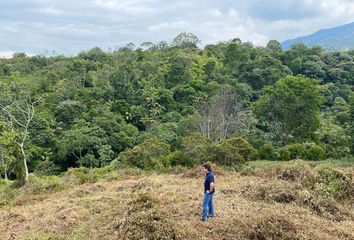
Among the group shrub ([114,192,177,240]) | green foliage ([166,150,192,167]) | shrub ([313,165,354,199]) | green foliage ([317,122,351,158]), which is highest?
shrub ([114,192,177,240])

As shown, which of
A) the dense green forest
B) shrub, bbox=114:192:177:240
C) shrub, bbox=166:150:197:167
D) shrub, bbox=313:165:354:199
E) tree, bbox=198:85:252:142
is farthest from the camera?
tree, bbox=198:85:252:142

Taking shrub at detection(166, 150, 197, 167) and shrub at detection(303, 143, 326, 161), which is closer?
shrub at detection(166, 150, 197, 167)

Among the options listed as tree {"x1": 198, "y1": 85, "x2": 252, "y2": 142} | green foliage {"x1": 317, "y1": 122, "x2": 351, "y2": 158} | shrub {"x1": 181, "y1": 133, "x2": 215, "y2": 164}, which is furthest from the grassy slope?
tree {"x1": 198, "y1": 85, "x2": 252, "y2": 142}

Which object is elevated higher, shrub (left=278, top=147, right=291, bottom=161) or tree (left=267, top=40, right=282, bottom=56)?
tree (left=267, top=40, right=282, bottom=56)

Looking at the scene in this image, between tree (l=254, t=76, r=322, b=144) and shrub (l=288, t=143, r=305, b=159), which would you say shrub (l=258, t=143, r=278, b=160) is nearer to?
shrub (l=288, t=143, r=305, b=159)

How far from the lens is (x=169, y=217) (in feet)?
33.3

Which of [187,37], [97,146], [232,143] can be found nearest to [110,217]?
[232,143]

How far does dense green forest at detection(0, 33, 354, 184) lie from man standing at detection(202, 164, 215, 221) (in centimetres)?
1148

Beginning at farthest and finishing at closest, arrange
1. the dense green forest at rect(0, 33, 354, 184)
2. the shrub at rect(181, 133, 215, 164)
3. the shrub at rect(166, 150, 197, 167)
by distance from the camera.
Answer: the dense green forest at rect(0, 33, 354, 184), the shrub at rect(166, 150, 197, 167), the shrub at rect(181, 133, 215, 164)

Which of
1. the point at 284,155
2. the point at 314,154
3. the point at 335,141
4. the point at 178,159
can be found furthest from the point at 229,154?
the point at 335,141

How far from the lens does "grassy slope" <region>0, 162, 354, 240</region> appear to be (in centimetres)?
999

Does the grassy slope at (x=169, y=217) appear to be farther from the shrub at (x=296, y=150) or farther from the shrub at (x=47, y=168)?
the shrub at (x=47, y=168)

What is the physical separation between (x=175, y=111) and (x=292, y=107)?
58.1 ft

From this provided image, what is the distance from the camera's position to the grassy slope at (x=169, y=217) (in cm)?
999
